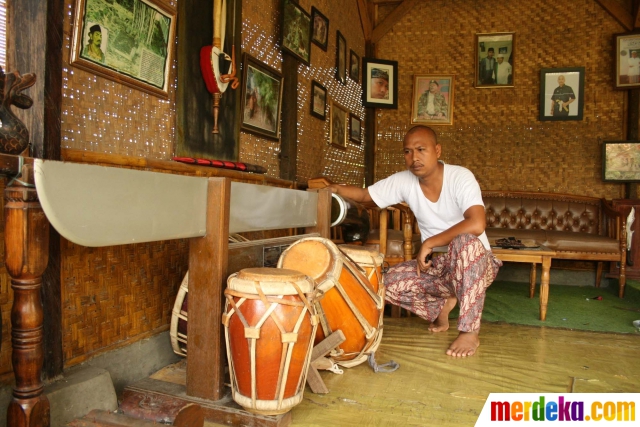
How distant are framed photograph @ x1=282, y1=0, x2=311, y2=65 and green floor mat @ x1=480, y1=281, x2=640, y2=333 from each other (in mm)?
2537

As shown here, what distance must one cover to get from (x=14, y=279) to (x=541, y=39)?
693 cm

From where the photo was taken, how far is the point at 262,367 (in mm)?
1663

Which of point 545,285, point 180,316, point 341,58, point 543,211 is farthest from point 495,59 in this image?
point 180,316

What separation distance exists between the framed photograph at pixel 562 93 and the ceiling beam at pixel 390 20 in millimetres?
1995

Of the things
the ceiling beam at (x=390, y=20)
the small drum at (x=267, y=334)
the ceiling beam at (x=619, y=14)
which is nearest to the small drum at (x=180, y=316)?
the small drum at (x=267, y=334)

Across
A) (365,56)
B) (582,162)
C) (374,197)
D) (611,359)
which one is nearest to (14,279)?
(374,197)

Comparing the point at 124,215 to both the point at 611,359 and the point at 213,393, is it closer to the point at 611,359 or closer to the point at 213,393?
the point at 213,393

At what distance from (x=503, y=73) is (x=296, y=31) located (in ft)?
11.8

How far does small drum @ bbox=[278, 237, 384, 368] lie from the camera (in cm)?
210

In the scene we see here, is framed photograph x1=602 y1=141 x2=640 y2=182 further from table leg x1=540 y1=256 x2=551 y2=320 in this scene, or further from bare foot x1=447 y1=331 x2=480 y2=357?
bare foot x1=447 y1=331 x2=480 y2=357

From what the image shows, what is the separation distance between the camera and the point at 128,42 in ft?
7.34

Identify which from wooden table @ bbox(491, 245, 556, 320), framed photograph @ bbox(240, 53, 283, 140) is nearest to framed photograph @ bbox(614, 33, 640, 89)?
wooden table @ bbox(491, 245, 556, 320)

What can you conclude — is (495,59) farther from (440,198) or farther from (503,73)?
(440,198)

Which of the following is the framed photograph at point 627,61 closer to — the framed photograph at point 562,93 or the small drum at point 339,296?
the framed photograph at point 562,93
